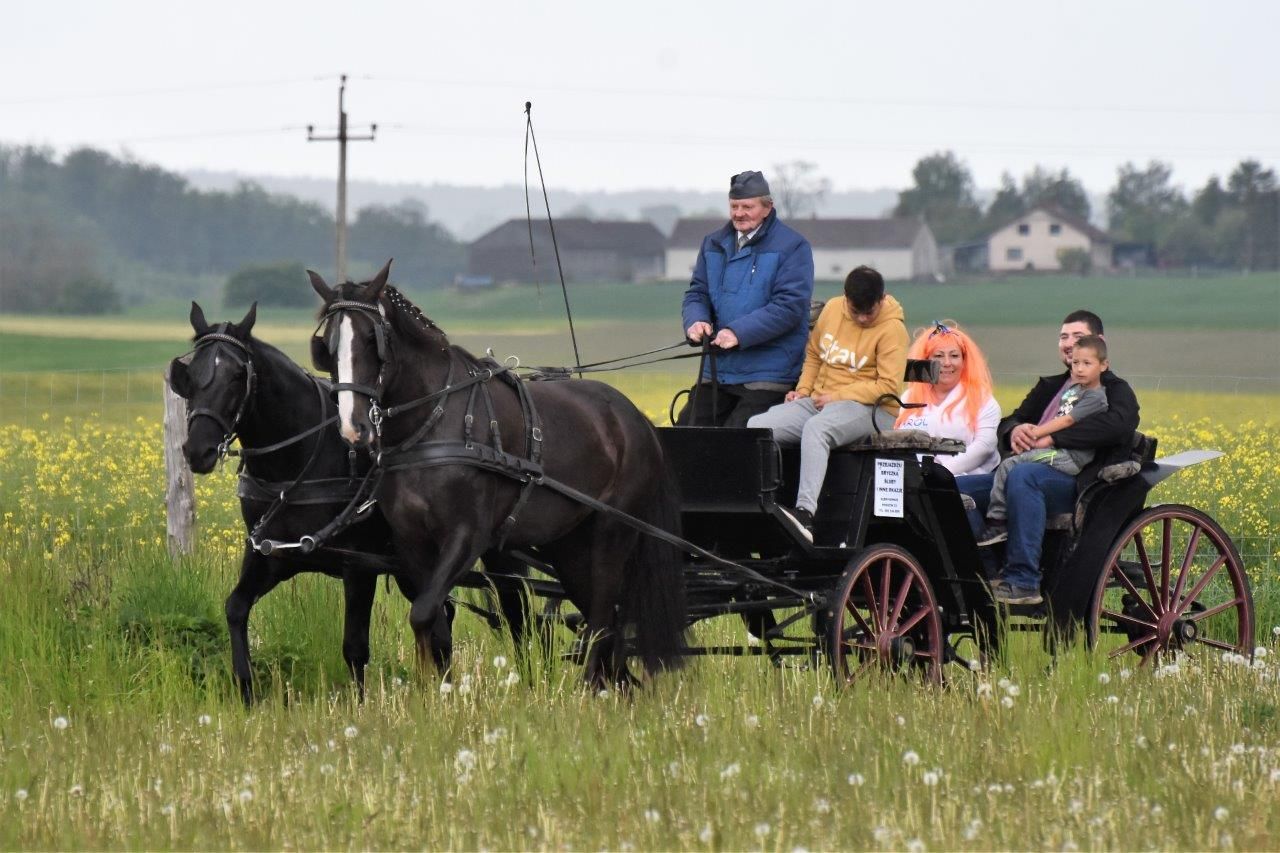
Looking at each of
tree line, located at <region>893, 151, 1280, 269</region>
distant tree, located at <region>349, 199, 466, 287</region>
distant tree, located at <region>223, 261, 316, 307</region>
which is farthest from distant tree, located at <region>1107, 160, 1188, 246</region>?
distant tree, located at <region>223, 261, 316, 307</region>

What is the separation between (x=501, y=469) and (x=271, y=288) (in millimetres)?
50126

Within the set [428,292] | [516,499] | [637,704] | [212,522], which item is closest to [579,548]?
[516,499]

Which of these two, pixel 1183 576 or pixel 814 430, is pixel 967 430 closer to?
pixel 814 430

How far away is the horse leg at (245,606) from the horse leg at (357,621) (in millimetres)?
334

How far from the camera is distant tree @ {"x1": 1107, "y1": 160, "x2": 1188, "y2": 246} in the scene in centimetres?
7056

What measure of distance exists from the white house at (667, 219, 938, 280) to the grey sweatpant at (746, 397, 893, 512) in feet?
199

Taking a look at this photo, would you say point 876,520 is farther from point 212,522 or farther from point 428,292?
point 428,292

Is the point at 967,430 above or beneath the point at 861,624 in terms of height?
above

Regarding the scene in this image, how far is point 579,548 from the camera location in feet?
26.4

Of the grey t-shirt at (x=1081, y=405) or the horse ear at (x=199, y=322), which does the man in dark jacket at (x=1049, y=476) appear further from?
the horse ear at (x=199, y=322)

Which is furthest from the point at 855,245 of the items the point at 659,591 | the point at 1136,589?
the point at 659,591

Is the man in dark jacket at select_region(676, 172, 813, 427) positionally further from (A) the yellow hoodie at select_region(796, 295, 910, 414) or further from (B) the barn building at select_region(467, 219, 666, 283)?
(B) the barn building at select_region(467, 219, 666, 283)

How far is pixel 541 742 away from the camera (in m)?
5.91

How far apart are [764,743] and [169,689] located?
108 inches
